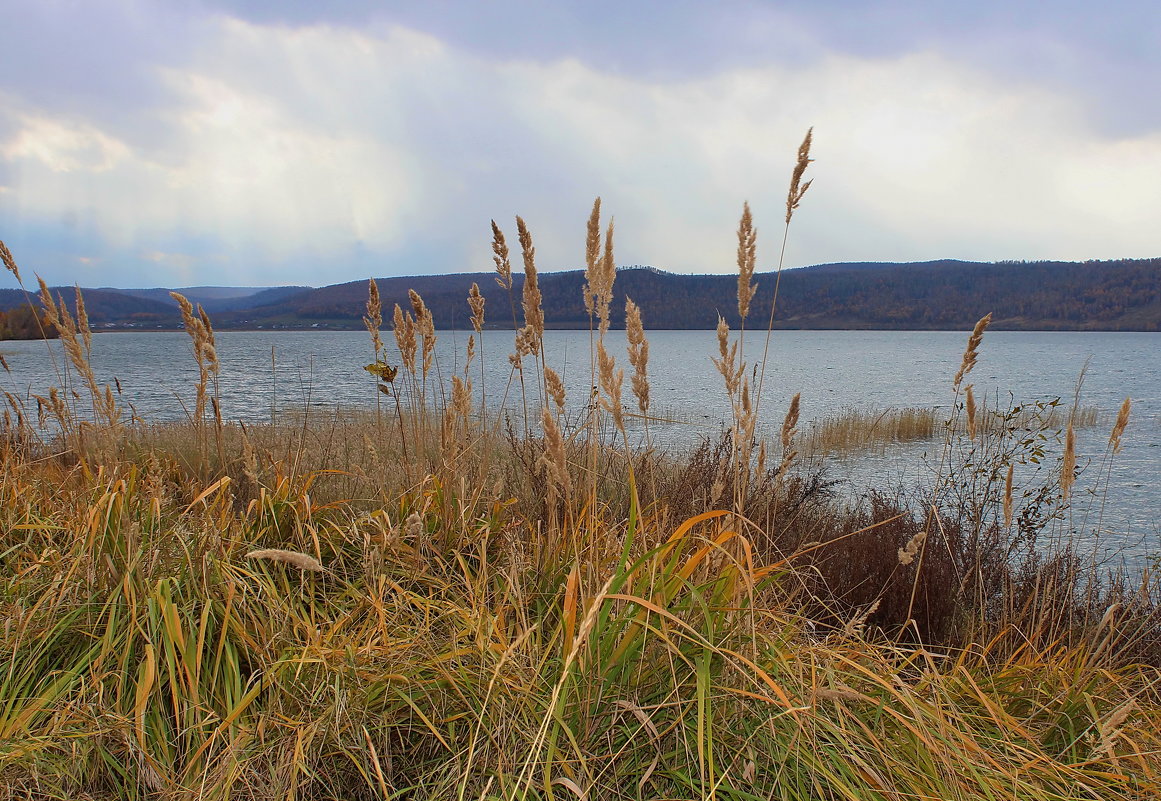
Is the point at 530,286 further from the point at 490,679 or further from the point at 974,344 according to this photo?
the point at 974,344

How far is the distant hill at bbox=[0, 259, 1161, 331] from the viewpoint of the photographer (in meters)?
75.1

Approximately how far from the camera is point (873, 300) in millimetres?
93312

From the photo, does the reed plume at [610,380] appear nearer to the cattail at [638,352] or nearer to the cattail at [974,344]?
the cattail at [638,352]

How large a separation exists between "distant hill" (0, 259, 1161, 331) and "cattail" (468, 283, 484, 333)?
58450 mm

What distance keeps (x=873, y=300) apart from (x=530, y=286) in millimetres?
99800

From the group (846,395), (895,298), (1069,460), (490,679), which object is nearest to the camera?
(490,679)

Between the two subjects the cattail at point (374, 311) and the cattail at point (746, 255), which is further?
the cattail at point (374, 311)

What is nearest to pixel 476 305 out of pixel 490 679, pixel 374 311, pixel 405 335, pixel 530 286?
pixel 405 335

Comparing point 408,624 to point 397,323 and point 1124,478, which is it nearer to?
point 397,323

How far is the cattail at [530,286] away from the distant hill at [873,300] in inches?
2343

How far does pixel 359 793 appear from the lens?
6.68ft

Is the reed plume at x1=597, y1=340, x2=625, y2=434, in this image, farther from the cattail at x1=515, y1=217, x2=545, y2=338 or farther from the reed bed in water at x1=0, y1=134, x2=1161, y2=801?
the cattail at x1=515, y1=217, x2=545, y2=338

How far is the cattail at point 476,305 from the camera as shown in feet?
12.4

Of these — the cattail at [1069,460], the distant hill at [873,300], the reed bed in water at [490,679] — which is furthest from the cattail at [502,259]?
the distant hill at [873,300]
